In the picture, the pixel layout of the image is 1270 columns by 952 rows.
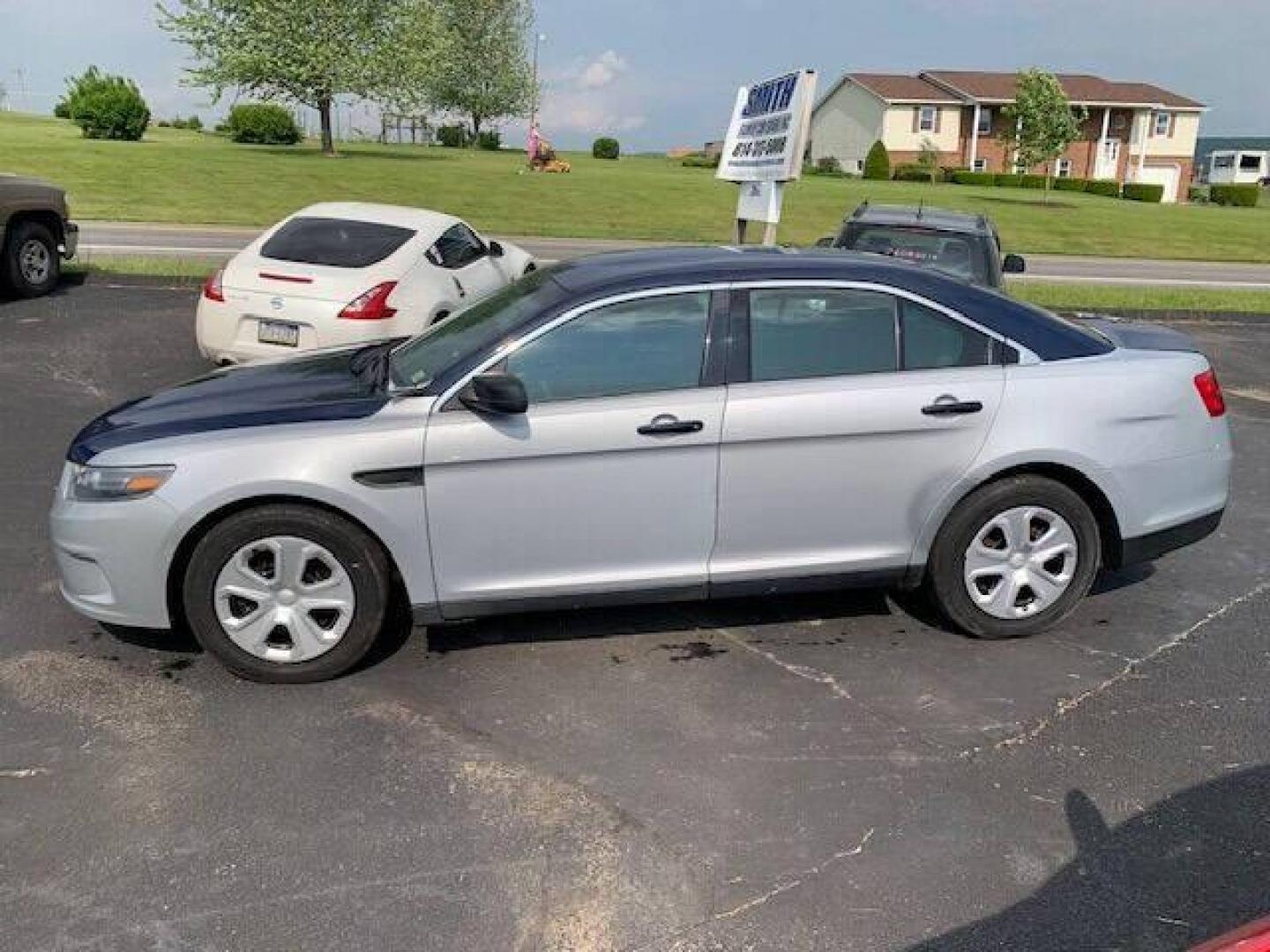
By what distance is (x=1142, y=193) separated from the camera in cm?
6050

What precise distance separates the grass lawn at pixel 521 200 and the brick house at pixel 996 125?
84.3ft

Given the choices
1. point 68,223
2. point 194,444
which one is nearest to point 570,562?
point 194,444

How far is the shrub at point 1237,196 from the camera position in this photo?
59219mm

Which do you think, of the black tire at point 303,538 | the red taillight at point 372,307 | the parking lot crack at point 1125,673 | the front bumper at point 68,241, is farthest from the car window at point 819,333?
the front bumper at point 68,241

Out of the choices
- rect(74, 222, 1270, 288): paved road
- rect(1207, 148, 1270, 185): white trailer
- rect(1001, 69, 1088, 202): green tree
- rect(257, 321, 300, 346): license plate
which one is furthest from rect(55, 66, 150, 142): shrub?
rect(1207, 148, 1270, 185): white trailer

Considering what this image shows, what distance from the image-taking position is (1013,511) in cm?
442

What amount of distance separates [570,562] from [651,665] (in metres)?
0.54

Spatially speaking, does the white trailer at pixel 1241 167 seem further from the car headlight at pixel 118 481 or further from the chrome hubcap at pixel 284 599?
the car headlight at pixel 118 481

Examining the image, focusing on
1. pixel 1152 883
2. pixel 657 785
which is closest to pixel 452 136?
pixel 657 785

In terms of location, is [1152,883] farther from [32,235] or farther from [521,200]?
[521,200]

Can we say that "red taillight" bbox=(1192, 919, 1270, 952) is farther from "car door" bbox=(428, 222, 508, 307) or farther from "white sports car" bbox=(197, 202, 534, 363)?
"car door" bbox=(428, 222, 508, 307)

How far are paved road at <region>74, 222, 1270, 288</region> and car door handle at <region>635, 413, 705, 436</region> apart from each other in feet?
48.7

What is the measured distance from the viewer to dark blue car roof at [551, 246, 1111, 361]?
4273 millimetres

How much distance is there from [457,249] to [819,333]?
20.2ft
